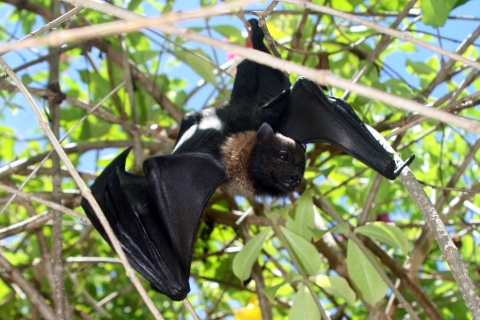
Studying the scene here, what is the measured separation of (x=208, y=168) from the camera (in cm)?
335

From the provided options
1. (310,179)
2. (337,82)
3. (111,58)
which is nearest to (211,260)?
(310,179)

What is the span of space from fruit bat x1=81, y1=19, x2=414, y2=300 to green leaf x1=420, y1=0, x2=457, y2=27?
82 cm

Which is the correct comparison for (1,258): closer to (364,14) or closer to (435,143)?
(364,14)

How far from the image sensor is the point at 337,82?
1332mm

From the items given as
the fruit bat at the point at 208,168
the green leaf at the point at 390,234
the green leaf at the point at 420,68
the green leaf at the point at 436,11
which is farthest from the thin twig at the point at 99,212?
the green leaf at the point at 420,68

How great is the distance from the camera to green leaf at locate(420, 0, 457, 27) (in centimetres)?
324

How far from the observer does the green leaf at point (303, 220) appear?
354 cm

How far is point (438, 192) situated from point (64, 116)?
10.8 ft

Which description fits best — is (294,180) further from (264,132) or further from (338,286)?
(338,286)

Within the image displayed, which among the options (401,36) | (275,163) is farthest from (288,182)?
(401,36)

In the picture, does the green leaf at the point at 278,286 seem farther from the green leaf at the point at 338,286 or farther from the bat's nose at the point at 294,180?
the bat's nose at the point at 294,180

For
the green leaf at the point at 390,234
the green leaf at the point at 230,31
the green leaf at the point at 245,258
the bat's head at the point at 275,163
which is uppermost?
the green leaf at the point at 230,31

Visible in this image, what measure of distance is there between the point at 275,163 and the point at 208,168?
42cm

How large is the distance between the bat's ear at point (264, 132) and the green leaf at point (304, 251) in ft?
1.91
